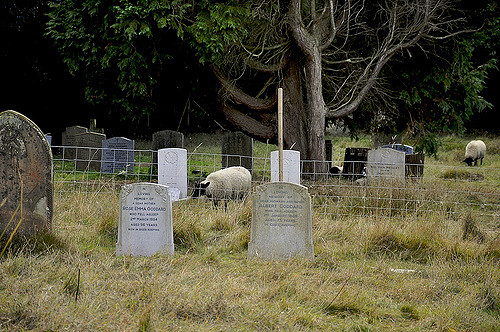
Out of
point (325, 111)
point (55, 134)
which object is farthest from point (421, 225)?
point (55, 134)

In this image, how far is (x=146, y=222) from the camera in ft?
23.0

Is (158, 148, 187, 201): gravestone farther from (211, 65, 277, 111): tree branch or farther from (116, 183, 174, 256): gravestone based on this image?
(116, 183, 174, 256): gravestone

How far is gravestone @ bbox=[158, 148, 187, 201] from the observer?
11430 mm

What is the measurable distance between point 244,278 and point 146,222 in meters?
1.67

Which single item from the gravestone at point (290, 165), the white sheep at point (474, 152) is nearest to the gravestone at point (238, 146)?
the gravestone at point (290, 165)

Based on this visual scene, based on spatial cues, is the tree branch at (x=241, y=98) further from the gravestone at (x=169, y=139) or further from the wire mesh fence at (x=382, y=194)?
the wire mesh fence at (x=382, y=194)

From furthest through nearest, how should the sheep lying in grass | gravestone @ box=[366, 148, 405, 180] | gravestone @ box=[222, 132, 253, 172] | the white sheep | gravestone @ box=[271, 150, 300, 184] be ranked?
the white sheep, gravestone @ box=[222, 132, 253, 172], gravestone @ box=[366, 148, 405, 180], gravestone @ box=[271, 150, 300, 184], the sheep lying in grass

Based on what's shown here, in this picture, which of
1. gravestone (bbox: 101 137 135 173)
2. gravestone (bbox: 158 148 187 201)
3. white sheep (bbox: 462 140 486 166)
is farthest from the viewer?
white sheep (bbox: 462 140 486 166)

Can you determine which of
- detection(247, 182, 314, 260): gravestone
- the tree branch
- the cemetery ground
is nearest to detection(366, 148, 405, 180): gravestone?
the cemetery ground

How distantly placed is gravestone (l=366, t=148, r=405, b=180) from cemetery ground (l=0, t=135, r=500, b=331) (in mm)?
3350

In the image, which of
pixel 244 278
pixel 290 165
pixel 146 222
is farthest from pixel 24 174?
pixel 290 165

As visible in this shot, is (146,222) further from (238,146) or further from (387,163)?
(238,146)

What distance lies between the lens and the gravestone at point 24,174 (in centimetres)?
704

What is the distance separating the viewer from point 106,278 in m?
5.93
